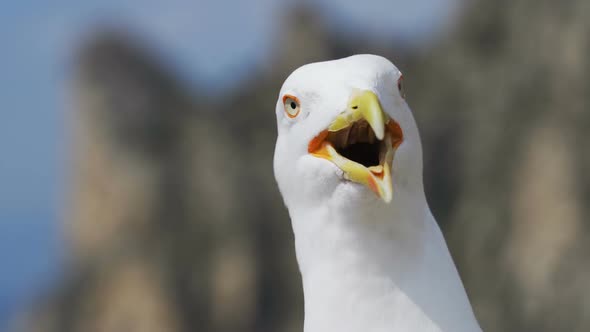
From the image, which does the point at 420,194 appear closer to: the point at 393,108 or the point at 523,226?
the point at 393,108

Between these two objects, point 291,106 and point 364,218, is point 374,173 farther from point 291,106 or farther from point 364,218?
point 291,106

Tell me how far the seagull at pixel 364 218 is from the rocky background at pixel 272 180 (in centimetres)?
1097

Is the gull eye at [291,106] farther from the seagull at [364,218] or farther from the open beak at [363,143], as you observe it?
the open beak at [363,143]

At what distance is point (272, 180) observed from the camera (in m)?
22.6

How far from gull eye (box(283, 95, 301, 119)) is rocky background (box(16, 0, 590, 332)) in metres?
11.0

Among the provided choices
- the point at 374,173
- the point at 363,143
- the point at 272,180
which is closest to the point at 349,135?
the point at 363,143

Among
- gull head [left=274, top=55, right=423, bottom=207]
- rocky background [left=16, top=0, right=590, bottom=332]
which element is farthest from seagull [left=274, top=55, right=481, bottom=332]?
rocky background [left=16, top=0, right=590, bottom=332]

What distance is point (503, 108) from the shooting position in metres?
18.9

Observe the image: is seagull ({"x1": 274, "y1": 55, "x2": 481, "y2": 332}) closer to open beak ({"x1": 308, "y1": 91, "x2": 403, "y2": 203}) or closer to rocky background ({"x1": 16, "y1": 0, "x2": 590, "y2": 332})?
open beak ({"x1": 308, "y1": 91, "x2": 403, "y2": 203})

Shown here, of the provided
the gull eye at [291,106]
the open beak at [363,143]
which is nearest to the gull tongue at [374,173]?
the open beak at [363,143]

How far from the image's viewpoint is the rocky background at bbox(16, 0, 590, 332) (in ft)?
54.8

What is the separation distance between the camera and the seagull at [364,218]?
347 cm

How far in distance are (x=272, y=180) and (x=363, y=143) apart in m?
19.0

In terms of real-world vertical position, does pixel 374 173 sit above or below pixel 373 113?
below
